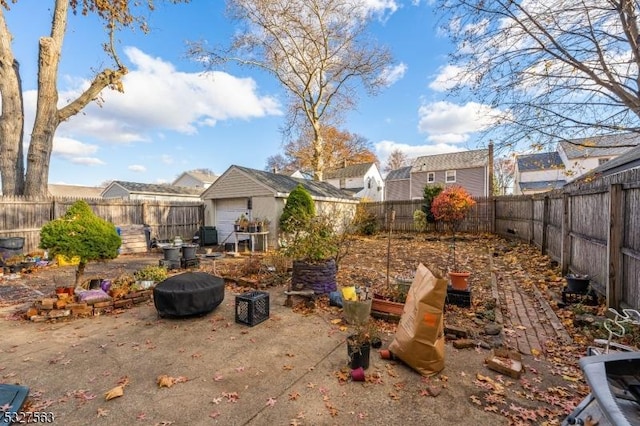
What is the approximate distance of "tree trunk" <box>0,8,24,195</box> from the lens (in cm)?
931

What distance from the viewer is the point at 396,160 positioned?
139 feet

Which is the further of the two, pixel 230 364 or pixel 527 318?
pixel 527 318

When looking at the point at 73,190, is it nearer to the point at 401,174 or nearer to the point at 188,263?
the point at 188,263

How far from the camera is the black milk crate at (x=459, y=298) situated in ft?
15.5

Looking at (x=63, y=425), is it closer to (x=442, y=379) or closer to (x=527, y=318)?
(x=442, y=379)

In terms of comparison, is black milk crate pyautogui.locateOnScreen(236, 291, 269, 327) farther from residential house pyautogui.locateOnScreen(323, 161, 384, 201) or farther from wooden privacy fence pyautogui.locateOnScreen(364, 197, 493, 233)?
residential house pyautogui.locateOnScreen(323, 161, 384, 201)

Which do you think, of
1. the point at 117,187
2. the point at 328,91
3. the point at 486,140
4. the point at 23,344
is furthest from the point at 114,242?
the point at 117,187

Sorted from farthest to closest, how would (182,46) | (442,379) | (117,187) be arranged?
(117,187)
(182,46)
(442,379)

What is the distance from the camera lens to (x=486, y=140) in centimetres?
655

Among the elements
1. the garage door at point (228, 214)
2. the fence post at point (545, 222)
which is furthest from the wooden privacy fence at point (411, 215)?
the garage door at point (228, 214)

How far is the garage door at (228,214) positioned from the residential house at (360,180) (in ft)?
58.6

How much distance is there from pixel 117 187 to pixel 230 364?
2364 cm

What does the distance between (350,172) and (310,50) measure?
15674 millimetres

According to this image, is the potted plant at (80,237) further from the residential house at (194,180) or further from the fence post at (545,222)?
the residential house at (194,180)
